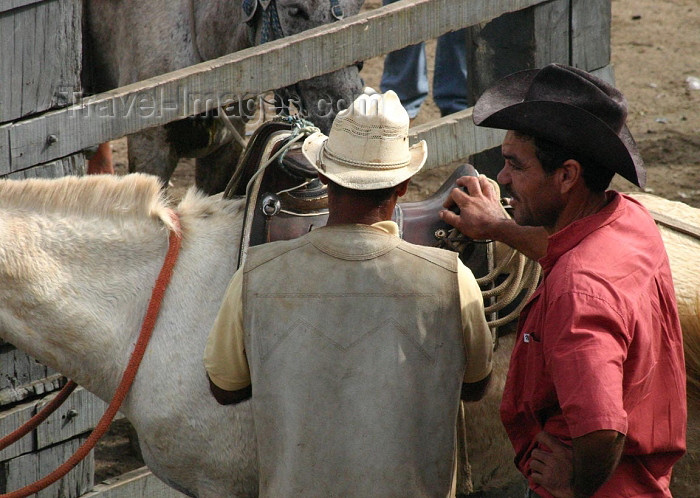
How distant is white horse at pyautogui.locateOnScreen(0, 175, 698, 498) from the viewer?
2.53 m

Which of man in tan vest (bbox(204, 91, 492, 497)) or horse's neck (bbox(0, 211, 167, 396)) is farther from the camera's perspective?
horse's neck (bbox(0, 211, 167, 396))

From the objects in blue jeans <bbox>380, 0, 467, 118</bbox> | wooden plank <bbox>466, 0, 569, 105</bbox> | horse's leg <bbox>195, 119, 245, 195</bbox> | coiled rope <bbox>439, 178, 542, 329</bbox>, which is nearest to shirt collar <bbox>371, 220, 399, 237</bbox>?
coiled rope <bbox>439, 178, 542, 329</bbox>

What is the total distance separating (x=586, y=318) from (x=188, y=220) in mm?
1315

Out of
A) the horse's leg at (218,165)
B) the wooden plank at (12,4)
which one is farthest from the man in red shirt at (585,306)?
the horse's leg at (218,165)

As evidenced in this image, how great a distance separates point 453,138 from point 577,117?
5.74 ft

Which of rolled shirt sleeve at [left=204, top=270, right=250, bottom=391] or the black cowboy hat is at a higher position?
the black cowboy hat

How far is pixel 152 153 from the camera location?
470cm

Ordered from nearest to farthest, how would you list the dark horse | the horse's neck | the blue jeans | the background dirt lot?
the horse's neck, the dark horse, the background dirt lot, the blue jeans

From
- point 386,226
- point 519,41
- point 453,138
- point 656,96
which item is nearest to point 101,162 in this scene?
point 453,138

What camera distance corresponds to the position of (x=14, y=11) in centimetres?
288

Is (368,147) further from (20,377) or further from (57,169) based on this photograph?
(20,377)

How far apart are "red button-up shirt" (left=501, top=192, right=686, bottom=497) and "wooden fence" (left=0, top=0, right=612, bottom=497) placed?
1502 millimetres

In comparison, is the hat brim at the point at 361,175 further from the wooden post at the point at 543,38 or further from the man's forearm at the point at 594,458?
the wooden post at the point at 543,38

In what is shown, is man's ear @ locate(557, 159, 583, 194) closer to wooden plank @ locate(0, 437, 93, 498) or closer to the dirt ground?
wooden plank @ locate(0, 437, 93, 498)
